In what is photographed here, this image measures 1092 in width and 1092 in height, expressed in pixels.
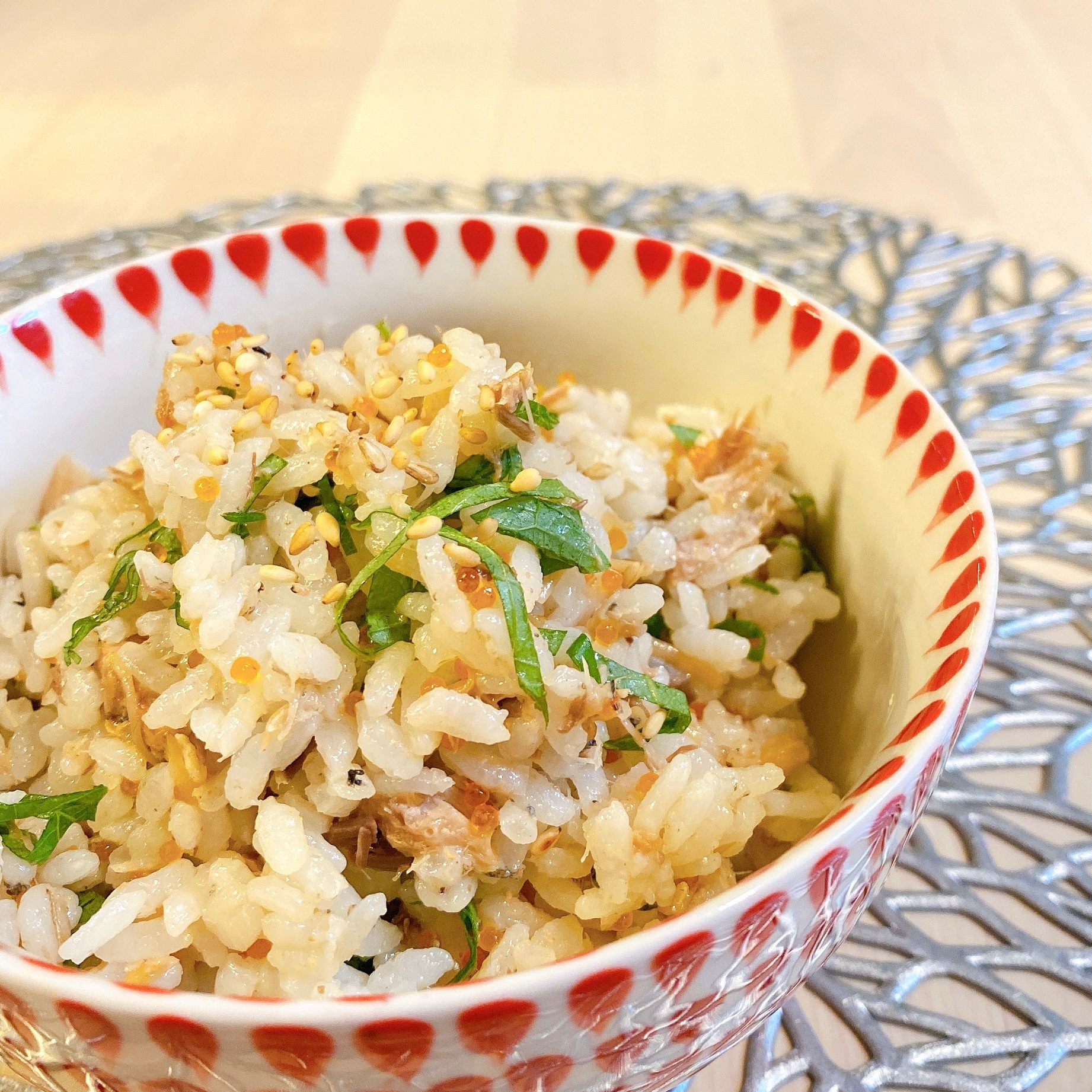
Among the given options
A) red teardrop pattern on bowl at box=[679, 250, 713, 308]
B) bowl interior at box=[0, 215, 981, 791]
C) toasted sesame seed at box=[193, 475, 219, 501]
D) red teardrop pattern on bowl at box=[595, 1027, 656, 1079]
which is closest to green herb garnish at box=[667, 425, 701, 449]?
bowl interior at box=[0, 215, 981, 791]

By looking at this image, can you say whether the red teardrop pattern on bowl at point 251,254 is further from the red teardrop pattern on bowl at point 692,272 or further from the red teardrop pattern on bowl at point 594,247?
the red teardrop pattern on bowl at point 692,272

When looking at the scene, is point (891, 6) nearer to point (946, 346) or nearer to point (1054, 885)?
point (946, 346)

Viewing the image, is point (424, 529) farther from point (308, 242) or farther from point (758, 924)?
point (308, 242)

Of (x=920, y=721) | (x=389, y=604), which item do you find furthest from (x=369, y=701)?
(x=920, y=721)

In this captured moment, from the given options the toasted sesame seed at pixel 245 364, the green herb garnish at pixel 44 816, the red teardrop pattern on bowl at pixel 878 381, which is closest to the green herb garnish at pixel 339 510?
the toasted sesame seed at pixel 245 364

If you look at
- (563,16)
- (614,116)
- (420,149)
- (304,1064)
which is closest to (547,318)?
(304,1064)
